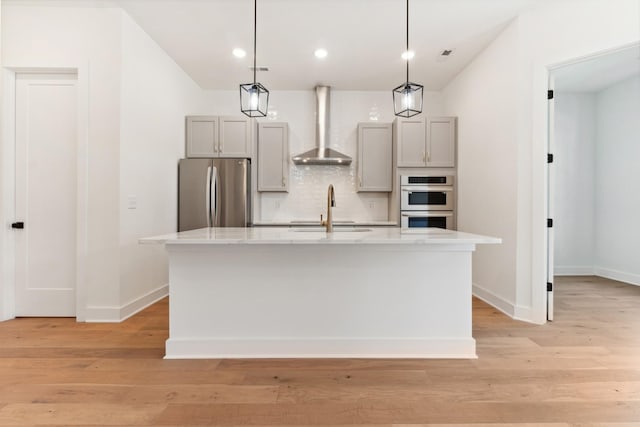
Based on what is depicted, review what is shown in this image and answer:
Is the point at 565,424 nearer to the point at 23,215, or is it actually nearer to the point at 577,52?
the point at 577,52

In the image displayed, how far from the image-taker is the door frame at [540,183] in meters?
3.09

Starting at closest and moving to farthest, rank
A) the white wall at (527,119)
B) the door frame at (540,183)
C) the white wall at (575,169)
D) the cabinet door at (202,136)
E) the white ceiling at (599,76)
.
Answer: the white wall at (527,119) < the door frame at (540,183) < the white ceiling at (599,76) < the cabinet door at (202,136) < the white wall at (575,169)

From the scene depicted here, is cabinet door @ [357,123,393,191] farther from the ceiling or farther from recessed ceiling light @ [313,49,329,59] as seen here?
recessed ceiling light @ [313,49,329,59]

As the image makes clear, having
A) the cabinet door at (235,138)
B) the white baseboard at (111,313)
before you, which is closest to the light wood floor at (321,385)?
the white baseboard at (111,313)

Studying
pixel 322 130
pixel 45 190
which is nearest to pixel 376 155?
pixel 322 130

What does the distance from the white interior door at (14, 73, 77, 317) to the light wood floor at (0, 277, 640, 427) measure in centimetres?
57

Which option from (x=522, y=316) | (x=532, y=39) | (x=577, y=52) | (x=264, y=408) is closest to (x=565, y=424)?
(x=264, y=408)

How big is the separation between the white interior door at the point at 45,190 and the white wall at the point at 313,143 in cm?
232

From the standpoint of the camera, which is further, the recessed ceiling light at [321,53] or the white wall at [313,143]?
the white wall at [313,143]

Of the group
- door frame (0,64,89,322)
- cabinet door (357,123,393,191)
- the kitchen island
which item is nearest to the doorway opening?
cabinet door (357,123,393,191)

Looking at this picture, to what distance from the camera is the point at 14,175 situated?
126 inches

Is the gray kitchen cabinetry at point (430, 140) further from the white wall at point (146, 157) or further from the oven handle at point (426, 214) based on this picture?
the white wall at point (146, 157)

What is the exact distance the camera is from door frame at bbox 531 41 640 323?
122 inches

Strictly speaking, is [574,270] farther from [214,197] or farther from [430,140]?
[214,197]
